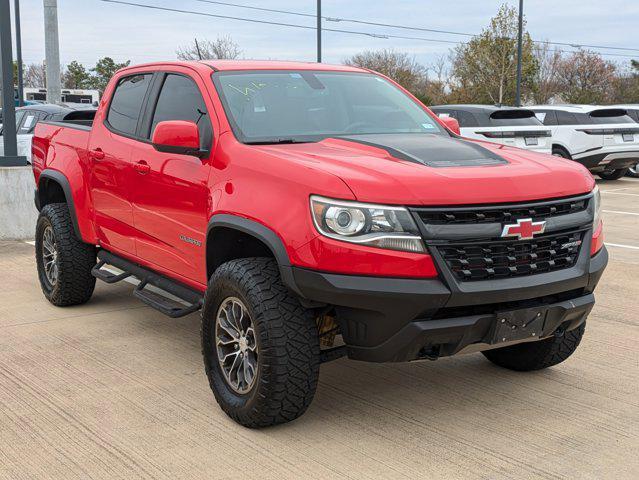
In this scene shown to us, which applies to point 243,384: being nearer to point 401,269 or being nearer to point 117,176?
point 401,269

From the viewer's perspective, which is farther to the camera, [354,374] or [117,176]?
[117,176]

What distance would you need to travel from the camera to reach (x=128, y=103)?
5848 millimetres

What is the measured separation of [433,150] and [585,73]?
2619 inches

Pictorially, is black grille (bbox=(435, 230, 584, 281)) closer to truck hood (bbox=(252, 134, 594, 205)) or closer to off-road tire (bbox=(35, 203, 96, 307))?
truck hood (bbox=(252, 134, 594, 205))

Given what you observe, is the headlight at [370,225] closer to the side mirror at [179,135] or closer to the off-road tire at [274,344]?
the off-road tire at [274,344]

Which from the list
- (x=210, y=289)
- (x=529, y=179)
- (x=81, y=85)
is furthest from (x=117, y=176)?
(x=81, y=85)

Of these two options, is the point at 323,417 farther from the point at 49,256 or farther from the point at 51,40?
the point at 51,40

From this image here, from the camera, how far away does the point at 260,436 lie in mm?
4004

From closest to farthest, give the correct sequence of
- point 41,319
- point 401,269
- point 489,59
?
point 401,269 → point 41,319 → point 489,59

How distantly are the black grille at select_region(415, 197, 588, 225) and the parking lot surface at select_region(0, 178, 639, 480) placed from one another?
3.53 ft

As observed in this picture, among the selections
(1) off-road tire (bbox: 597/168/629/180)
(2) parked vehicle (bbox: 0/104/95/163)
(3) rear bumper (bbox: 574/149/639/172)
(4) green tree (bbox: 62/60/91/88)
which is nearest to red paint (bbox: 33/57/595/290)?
(2) parked vehicle (bbox: 0/104/95/163)

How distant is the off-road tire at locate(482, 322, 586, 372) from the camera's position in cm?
471

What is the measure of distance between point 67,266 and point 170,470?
3.15 metres

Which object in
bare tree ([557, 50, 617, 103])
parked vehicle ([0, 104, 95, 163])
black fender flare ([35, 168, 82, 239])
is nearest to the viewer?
black fender flare ([35, 168, 82, 239])
